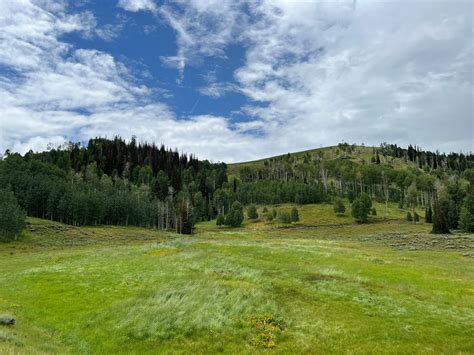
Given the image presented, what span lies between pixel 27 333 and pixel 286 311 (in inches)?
594

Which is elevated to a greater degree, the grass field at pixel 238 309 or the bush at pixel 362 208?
the bush at pixel 362 208

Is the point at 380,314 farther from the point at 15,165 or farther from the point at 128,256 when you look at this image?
the point at 15,165

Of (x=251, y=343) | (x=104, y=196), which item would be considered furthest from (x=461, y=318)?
(x=104, y=196)

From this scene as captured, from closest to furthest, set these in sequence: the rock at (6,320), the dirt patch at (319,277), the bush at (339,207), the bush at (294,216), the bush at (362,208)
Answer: the rock at (6,320), the dirt patch at (319,277), the bush at (362,208), the bush at (294,216), the bush at (339,207)

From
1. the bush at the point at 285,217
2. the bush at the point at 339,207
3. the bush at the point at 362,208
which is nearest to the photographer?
the bush at the point at 362,208

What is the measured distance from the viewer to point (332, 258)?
48.7 m

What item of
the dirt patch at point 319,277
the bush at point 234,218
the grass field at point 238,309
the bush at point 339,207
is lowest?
the grass field at point 238,309

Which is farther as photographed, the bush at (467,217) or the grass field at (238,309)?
the bush at (467,217)

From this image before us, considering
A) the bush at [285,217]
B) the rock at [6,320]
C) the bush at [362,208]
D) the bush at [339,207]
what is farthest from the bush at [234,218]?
the rock at [6,320]

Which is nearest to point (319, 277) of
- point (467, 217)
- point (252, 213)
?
point (467, 217)

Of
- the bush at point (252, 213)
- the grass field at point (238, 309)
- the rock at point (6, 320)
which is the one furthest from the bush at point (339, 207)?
the rock at point (6, 320)

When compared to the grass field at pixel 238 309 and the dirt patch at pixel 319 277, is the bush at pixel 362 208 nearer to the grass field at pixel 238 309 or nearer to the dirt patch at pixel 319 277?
the grass field at pixel 238 309

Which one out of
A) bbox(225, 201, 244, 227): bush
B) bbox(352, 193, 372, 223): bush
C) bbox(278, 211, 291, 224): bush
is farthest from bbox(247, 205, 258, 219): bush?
bbox(352, 193, 372, 223): bush

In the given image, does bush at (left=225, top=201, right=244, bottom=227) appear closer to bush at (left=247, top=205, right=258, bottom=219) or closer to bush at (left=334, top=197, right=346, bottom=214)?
bush at (left=247, top=205, right=258, bottom=219)
